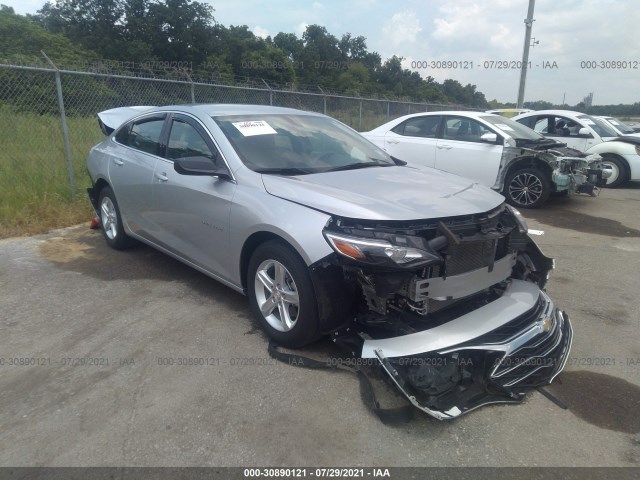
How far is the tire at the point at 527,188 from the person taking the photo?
8117 mm

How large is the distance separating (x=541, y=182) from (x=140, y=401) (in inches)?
290

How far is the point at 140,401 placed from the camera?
9.40 ft

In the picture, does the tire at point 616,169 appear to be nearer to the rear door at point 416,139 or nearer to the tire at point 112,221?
the rear door at point 416,139

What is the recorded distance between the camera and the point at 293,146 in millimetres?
4039

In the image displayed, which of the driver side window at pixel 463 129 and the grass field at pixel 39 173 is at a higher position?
the driver side window at pixel 463 129

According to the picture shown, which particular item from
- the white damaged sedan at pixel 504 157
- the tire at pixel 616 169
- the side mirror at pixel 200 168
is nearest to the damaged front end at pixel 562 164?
the white damaged sedan at pixel 504 157

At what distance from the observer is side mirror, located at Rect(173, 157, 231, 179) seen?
362 centimetres

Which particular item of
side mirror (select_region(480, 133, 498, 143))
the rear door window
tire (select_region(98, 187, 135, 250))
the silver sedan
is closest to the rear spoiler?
tire (select_region(98, 187, 135, 250))

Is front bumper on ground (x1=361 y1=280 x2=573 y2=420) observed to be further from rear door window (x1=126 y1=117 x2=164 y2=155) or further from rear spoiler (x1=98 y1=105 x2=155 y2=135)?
rear spoiler (x1=98 y1=105 x2=155 y2=135)

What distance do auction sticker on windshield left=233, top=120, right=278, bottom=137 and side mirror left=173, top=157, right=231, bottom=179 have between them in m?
0.45

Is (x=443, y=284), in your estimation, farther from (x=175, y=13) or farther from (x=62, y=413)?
(x=175, y=13)

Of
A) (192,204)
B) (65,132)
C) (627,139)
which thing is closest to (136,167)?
(192,204)

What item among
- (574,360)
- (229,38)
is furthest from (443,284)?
(229,38)

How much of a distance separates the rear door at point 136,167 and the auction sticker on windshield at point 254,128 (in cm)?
105
